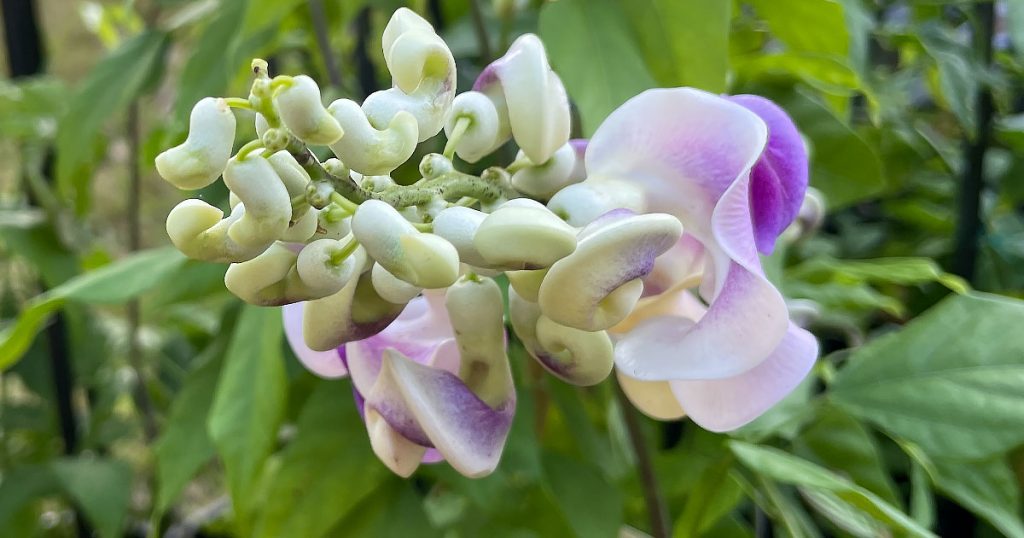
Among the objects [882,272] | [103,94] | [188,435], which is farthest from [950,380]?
[103,94]

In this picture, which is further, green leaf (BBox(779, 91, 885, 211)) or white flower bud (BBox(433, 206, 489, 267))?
green leaf (BBox(779, 91, 885, 211))

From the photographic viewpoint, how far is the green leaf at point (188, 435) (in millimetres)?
486

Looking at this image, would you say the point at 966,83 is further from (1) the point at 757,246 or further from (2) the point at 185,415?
(2) the point at 185,415

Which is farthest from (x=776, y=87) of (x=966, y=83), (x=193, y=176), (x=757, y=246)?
(x=193, y=176)

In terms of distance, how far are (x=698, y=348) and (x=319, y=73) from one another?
0.59 metres

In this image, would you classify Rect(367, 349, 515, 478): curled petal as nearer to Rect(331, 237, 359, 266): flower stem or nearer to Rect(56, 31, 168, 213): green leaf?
Rect(331, 237, 359, 266): flower stem

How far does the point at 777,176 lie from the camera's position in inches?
9.1

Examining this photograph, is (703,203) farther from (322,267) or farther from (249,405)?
(249,405)

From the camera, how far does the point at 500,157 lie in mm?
445

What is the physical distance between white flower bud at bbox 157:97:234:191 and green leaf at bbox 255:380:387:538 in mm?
312

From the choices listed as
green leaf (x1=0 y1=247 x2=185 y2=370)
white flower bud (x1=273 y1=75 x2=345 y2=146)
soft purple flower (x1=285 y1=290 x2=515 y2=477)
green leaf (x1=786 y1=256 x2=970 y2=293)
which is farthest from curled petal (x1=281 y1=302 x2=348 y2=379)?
green leaf (x1=786 y1=256 x2=970 y2=293)

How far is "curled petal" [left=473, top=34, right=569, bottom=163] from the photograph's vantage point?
224 millimetres

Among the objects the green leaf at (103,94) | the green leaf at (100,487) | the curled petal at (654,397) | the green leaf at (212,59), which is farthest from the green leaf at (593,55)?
the green leaf at (100,487)

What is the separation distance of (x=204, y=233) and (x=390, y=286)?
0.15ft
